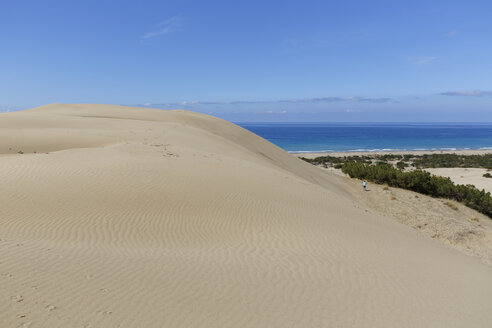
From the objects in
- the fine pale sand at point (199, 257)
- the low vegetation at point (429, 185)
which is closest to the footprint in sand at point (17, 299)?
the fine pale sand at point (199, 257)

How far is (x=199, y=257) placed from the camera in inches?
210

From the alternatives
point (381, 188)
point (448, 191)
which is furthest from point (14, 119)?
point (448, 191)

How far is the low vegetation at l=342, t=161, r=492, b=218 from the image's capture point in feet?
55.9

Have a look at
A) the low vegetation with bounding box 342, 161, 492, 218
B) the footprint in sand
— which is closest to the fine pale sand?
the footprint in sand

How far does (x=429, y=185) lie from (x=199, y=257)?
58.4 ft

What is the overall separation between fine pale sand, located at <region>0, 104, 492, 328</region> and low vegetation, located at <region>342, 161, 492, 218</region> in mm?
10073

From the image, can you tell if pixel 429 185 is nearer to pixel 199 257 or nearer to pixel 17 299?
pixel 199 257

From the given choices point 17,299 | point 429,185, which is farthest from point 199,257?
point 429,185

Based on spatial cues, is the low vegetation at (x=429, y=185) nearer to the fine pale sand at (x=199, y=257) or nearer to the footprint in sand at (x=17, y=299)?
the fine pale sand at (x=199, y=257)

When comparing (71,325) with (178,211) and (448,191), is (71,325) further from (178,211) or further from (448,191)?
(448,191)

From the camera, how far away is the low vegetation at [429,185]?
55.9 ft

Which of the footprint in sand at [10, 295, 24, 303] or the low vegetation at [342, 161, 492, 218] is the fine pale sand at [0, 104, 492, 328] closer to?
the footprint in sand at [10, 295, 24, 303]

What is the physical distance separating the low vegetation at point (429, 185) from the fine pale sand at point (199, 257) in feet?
33.0

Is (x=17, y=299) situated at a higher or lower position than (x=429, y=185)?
higher
